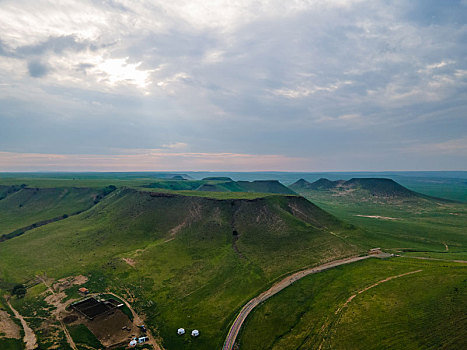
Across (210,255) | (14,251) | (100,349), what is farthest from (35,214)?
(100,349)

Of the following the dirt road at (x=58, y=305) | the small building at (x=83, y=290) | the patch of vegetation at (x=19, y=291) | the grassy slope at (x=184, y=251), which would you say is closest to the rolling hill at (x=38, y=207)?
the grassy slope at (x=184, y=251)

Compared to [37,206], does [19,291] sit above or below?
below

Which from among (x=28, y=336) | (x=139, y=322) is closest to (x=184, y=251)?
(x=139, y=322)

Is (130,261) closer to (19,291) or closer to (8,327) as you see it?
(19,291)

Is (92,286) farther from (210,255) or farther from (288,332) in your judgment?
(288,332)

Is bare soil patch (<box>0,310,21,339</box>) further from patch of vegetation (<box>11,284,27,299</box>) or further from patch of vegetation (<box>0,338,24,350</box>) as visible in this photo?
patch of vegetation (<box>11,284,27,299</box>)

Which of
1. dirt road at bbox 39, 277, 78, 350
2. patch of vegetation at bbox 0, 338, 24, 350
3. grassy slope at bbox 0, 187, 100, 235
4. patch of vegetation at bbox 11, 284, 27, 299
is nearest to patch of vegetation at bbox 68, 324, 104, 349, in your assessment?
dirt road at bbox 39, 277, 78, 350
